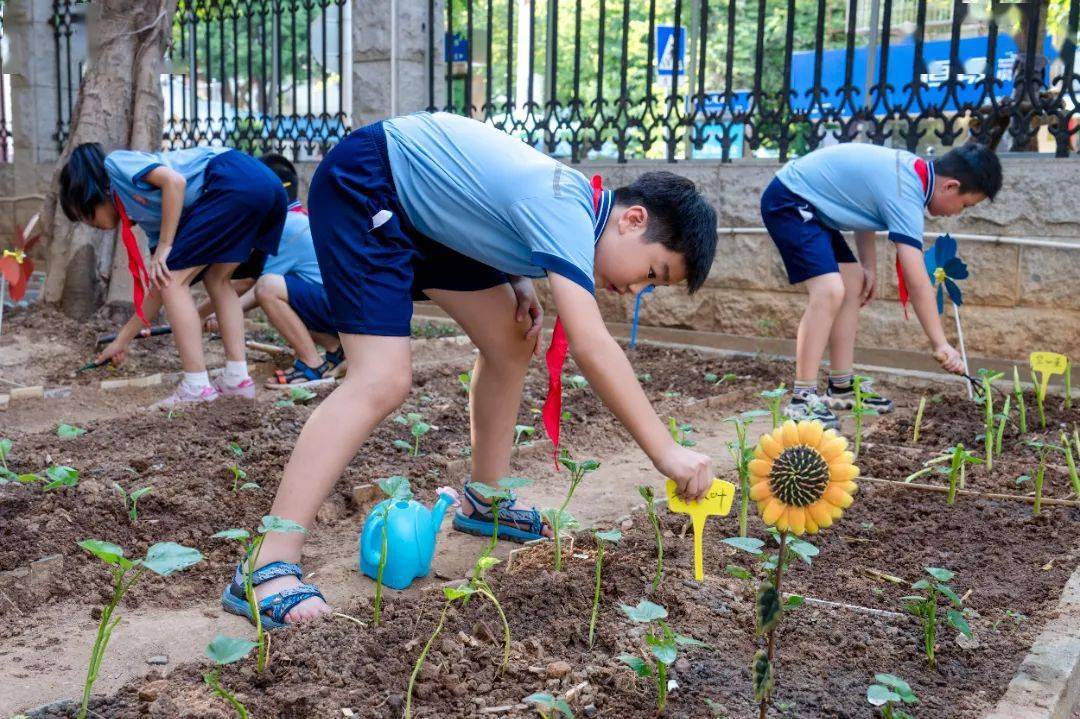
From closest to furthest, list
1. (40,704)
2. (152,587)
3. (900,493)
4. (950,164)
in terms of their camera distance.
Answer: (40,704)
(152,587)
(900,493)
(950,164)

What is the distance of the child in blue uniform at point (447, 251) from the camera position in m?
2.07

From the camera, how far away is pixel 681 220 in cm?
221

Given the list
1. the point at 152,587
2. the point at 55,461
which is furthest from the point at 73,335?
the point at 152,587

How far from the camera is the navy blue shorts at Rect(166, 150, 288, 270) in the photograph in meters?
4.54

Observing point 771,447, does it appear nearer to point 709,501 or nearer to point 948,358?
point 709,501

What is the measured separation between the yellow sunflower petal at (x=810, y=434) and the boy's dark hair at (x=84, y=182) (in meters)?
3.86

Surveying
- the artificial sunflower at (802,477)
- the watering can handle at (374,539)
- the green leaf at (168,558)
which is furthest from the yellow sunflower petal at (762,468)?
the watering can handle at (374,539)

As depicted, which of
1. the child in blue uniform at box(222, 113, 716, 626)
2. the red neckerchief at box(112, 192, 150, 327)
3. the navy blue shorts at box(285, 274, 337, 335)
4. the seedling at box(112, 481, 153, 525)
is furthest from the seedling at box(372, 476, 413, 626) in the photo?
the navy blue shorts at box(285, 274, 337, 335)

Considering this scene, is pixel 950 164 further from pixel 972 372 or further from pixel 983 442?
pixel 972 372

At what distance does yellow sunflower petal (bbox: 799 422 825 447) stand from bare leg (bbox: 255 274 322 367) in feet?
12.8

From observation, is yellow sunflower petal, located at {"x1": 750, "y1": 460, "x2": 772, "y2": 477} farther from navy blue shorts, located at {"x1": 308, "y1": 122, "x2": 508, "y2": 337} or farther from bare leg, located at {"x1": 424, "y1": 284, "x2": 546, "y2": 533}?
bare leg, located at {"x1": 424, "y1": 284, "x2": 546, "y2": 533}

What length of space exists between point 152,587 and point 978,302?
185 inches

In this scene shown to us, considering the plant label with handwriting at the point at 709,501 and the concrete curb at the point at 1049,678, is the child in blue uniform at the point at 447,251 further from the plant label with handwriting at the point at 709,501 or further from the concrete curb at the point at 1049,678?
the concrete curb at the point at 1049,678

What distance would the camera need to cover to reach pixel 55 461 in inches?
136
